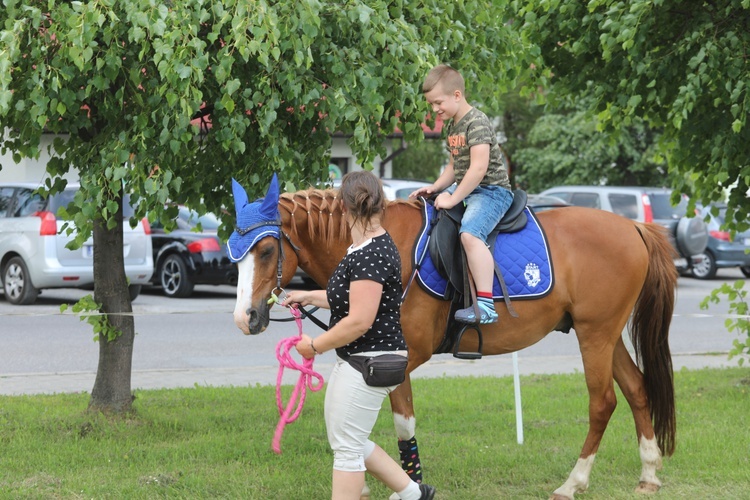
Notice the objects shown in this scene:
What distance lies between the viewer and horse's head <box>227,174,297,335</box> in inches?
203

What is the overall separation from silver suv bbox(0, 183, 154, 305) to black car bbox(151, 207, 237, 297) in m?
1.37

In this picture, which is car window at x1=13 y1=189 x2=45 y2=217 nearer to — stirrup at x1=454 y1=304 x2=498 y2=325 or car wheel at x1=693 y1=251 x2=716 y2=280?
stirrup at x1=454 y1=304 x2=498 y2=325

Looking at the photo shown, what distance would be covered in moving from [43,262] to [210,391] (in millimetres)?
7758

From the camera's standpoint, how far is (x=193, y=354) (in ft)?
39.6

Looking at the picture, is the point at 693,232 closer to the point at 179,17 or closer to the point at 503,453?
the point at 503,453

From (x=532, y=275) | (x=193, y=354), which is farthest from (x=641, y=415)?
(x=193, y=354)

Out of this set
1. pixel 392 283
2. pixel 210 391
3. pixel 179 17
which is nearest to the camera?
pixel 392 283

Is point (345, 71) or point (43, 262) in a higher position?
point (345, 71)

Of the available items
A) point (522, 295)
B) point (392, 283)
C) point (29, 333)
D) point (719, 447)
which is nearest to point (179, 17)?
point (392, 283)

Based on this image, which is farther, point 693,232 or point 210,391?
point 693,232

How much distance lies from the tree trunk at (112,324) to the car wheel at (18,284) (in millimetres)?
9139

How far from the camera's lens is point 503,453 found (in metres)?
6.96

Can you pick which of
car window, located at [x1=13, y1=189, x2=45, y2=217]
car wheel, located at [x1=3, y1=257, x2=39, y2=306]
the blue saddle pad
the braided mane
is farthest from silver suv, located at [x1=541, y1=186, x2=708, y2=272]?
the braided mane

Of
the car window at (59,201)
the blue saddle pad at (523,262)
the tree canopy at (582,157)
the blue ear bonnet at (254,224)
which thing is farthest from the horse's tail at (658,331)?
the tree canopy at (582,157)
